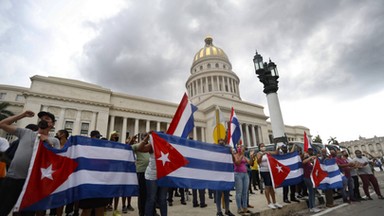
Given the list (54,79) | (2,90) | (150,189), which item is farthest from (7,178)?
(2,90)

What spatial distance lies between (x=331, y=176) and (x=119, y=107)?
29422 millimetres

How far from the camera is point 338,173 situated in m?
6.85

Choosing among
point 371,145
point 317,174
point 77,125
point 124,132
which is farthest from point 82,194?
point 371,145

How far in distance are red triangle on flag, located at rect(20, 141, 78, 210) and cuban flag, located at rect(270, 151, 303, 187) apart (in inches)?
198

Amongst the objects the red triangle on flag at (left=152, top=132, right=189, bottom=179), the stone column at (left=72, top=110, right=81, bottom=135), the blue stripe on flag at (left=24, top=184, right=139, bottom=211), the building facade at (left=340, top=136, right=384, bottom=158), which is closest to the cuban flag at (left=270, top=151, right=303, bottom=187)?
the red triangle on flag at (left=152, top=132, right=189, bottom=179)

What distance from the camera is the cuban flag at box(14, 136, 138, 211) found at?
8.53 feet

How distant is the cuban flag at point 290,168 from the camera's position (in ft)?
18.5

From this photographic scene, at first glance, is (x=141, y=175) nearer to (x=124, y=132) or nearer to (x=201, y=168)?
(x=201, y=168)

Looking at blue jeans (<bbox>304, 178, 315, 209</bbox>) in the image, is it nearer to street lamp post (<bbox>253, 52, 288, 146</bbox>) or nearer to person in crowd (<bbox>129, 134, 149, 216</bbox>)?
street lamp post (<bbox>253, 52, 288, 146</bbox>)

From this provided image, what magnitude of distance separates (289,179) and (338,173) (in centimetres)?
250

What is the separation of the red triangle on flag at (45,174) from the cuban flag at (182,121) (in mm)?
2018

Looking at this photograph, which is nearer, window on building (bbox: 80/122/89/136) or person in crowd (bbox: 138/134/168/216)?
person in crowd (bbox: 138/134/168/216)

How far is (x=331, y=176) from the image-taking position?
6621 millimetres

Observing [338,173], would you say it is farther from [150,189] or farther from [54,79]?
[54,79]
